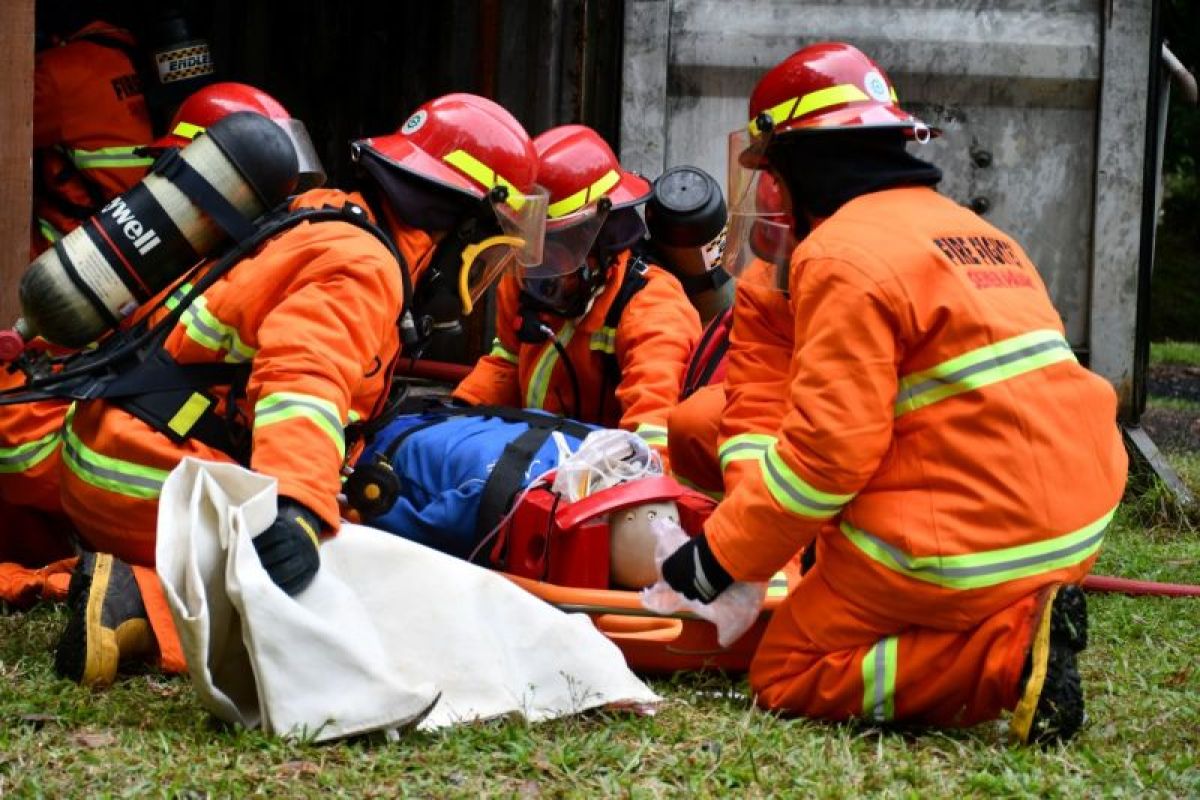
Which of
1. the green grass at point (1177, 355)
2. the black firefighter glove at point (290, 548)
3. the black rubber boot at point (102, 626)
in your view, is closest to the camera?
the black firefighter glove at point (290, 548)

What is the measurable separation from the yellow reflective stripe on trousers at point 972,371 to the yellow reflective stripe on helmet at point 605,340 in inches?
80.6

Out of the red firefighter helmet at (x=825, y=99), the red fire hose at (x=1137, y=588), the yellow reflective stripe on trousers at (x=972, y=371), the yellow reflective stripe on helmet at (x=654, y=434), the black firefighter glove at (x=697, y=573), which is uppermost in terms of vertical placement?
the red firefighter helmet at (x=825, y=99)

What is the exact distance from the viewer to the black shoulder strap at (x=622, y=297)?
5.14m

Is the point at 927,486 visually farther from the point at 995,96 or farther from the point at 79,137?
the point at 79,137

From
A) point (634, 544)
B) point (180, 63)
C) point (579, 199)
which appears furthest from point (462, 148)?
point (180, 63)

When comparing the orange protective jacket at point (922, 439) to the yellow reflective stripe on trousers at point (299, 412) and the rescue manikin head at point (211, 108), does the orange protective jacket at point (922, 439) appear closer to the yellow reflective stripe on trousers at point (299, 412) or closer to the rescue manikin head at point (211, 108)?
the yellow reflective stripe on trousers at point (299, 412)

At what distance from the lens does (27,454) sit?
171 inches

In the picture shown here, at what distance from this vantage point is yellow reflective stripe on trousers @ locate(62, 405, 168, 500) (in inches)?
148

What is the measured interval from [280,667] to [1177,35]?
12.1m

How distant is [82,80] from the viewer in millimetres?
5801

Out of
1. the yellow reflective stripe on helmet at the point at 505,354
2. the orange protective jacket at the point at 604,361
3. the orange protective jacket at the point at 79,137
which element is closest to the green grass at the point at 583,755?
the orange protective jacket at the point at 604,361

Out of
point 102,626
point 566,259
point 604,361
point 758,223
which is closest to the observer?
point 102,626

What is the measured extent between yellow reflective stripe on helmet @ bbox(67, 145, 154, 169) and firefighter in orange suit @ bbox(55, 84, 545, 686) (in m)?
2.06

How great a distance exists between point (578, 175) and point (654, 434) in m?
0.92
